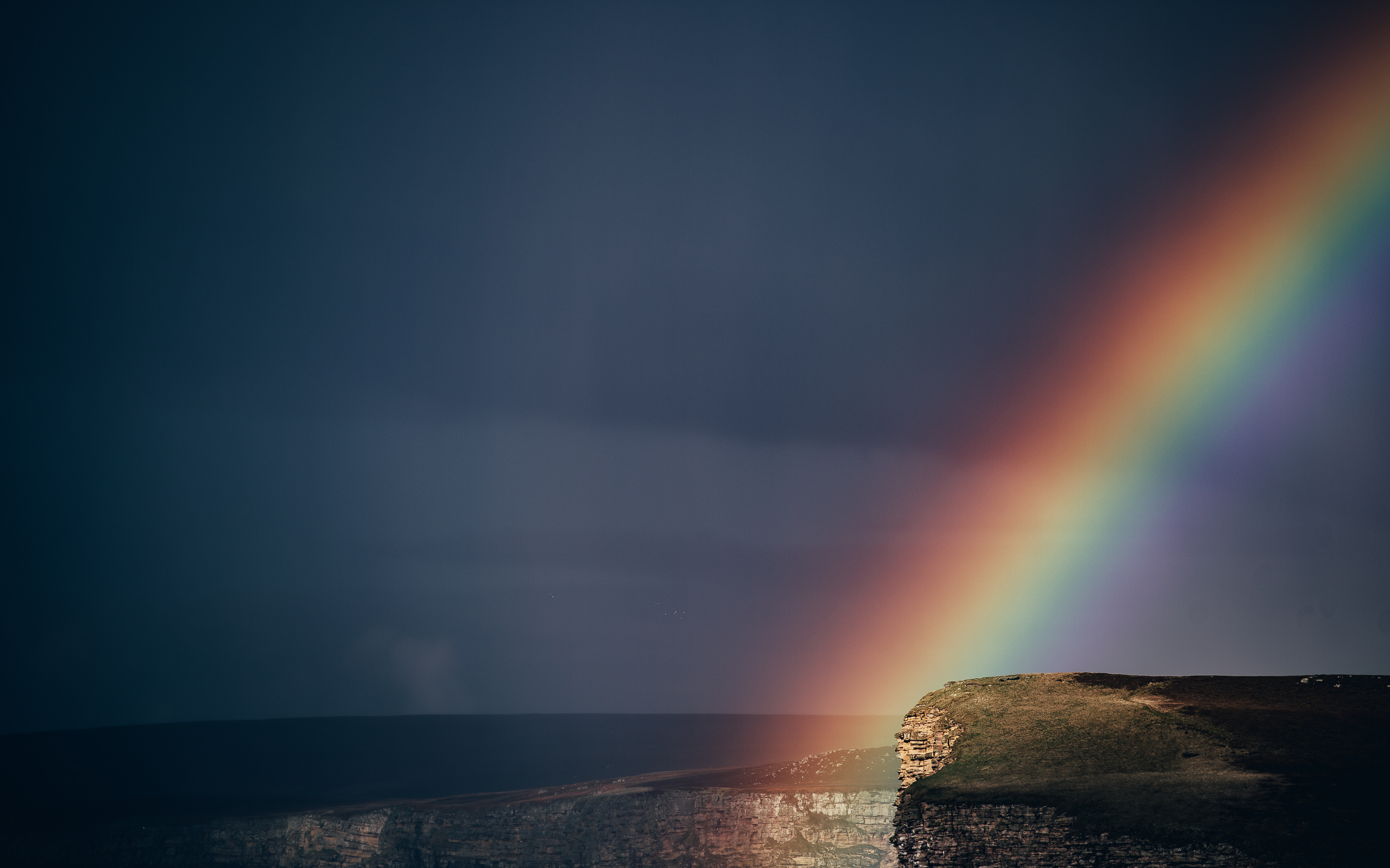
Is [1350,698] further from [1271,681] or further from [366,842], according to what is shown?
[366,842]

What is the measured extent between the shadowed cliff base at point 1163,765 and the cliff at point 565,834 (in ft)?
82.9

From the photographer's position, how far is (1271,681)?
26406 millimetres

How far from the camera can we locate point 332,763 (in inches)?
4747

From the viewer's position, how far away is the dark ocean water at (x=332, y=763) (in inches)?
3332

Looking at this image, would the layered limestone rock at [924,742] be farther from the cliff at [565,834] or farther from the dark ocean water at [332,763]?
the dark ocean water at [332,763]

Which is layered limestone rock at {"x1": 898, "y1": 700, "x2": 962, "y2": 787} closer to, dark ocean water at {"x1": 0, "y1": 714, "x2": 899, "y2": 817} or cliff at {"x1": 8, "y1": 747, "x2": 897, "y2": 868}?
cliff at {"x1": 8, "y1": 747, "x2": 897, "y2": 868}

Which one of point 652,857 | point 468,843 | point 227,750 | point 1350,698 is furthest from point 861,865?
point 227,750

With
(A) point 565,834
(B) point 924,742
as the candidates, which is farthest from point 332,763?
(B) point 924,742

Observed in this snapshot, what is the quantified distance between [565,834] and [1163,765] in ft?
133

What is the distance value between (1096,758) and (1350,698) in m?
10.2

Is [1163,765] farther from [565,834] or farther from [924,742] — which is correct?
[565,834]

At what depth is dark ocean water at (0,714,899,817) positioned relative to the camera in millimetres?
84625

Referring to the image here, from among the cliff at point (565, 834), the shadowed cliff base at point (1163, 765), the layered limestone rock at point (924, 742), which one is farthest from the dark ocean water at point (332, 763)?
the shadowed cliff base at point (1163, 765)

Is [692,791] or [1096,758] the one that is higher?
[1096,758]
